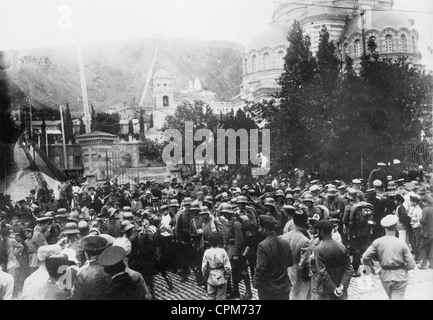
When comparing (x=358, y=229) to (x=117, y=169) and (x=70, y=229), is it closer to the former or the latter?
(x=70, y=229)

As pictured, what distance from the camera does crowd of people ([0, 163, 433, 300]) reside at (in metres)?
5.41

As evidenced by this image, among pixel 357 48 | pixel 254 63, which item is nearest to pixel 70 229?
pixel 357 48

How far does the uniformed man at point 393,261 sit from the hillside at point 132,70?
1422 inches

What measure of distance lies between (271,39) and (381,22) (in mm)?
10101

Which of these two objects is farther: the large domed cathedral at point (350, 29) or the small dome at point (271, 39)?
the small dome at point (271, 39)

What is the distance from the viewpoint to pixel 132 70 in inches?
3585

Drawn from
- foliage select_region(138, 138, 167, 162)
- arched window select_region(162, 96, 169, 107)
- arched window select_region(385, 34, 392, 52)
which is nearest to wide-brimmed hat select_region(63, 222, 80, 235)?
foliage select_region(138, 138, 167, 162)

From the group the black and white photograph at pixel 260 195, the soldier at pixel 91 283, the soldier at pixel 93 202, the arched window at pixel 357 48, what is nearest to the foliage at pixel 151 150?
the black and white photograph at pixel 260 195

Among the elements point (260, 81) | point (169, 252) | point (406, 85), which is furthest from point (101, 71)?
point (169, 252)

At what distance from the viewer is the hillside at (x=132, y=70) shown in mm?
56281

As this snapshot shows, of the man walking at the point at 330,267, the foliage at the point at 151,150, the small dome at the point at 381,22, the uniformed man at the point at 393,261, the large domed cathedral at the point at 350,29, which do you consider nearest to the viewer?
the man walking at the point at 330,267

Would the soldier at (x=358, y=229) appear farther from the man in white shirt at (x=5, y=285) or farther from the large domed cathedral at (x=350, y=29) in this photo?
the large domed cathedral at (x=350, y=29)

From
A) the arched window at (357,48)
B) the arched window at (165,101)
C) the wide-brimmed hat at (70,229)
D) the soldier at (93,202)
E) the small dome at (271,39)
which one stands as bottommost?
the soldier at (93,202)
